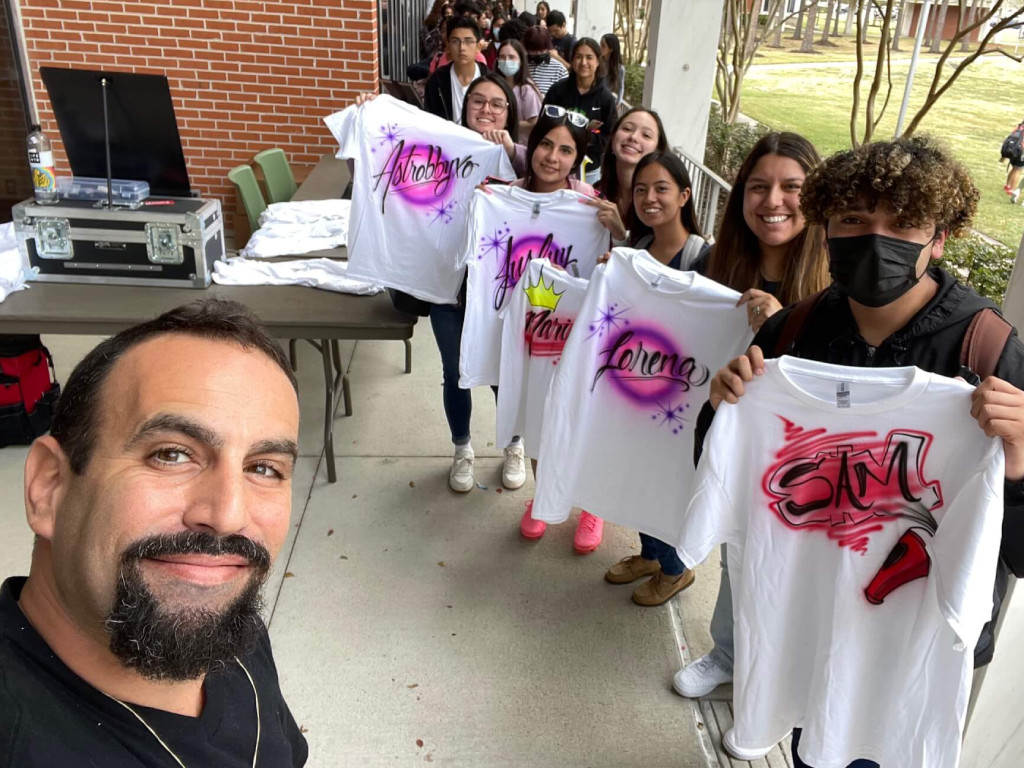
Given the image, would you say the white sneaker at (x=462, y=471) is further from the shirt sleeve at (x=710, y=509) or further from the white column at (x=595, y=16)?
the white column at (x=595, y=16)

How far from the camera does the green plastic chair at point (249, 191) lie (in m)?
4.93

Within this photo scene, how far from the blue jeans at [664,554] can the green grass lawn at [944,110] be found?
731 cm

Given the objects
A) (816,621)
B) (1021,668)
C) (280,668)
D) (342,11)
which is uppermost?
(342,11)

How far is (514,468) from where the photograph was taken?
4.01 meters

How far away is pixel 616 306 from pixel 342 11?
5.08m

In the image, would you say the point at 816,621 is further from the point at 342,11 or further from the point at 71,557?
the point at 342,11

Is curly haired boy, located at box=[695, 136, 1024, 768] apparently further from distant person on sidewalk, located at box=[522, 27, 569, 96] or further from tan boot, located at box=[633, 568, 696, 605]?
distant person on sidewalk, located at box=[522, 27, 569, 96]

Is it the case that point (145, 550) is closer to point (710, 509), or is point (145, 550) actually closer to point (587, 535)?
point (710, 509)

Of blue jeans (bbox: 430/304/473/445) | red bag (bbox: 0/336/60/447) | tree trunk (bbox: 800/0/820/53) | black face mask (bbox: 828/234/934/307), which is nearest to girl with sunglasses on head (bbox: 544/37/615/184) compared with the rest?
blue jeans (bbox: 430/304/473/445)

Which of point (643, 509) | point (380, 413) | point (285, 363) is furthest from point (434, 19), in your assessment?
point (285, 363)

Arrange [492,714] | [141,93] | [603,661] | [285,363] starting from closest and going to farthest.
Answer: [285,363]
[492,714]
[603,661]
[141,93]

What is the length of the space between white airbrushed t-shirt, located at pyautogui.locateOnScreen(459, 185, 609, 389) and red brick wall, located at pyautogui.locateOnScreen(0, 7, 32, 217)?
5168 mm

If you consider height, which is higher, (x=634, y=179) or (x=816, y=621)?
(x=634, y=179)

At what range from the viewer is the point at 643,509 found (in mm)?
2713
